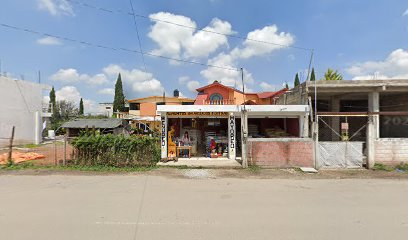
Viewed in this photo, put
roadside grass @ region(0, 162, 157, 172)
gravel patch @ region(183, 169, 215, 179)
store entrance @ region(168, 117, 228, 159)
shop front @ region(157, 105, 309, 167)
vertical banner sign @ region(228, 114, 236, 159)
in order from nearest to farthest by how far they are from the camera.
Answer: gravel patch @ region(183, 169, 215, 179)
roadside grass @ region(0, 162, 157, 172)
shop front @ region(157, 105, 309, 167)
vertical banner sign @ region(228, 114, 236, 159)
store entrance @ region(168, 117, 228, 159)

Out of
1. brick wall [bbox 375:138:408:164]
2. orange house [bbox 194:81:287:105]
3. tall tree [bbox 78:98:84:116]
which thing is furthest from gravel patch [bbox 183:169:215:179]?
tall tree [bbox 78:98:84:116]

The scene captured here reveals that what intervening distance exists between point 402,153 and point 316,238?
33.5 ft

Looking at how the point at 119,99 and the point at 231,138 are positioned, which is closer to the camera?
the point at 231,138

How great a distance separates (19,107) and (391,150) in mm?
27491

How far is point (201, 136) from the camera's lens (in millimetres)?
16125

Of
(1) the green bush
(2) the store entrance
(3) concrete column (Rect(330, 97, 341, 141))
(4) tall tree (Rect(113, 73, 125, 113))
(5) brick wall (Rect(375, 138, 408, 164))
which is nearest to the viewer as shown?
Answer: (1) the green bush

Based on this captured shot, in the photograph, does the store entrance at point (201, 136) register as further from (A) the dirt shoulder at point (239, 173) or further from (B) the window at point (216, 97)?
(B) the window at point (216, 97)

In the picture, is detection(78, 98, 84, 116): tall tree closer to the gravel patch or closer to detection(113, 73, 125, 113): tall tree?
detection(113, 73, 125, 113): tall tree

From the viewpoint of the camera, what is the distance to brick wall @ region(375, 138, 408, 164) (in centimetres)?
1129

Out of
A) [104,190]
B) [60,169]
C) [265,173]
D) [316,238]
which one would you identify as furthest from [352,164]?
[60,169]

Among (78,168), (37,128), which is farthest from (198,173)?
(37,128)

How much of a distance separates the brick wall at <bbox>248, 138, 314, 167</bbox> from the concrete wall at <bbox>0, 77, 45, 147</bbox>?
20.2 m

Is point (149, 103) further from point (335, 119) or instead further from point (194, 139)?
point (335, 119)

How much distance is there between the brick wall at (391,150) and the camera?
444 inches
